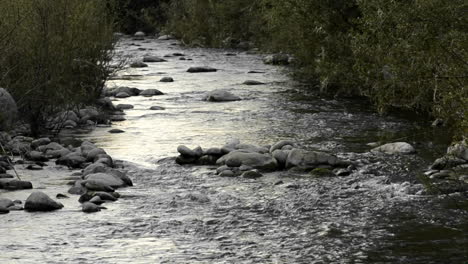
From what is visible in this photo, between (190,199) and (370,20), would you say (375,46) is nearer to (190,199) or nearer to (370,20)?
(370,20)

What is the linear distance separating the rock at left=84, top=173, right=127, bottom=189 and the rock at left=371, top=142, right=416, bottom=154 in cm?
379

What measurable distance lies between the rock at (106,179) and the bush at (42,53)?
8.48 feet

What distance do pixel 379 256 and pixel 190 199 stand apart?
277cm

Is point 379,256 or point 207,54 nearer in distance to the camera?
point 379,256

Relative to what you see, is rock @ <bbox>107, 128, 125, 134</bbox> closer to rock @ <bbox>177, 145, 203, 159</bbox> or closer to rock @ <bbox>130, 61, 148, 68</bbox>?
rock @ <bbox>177, 145, 203, 159</bbox>

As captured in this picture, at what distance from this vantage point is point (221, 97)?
18.7 m

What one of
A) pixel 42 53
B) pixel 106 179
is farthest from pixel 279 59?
pixel 106 179

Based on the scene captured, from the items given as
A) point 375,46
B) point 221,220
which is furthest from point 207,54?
point 221,220

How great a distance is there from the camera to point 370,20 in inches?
561

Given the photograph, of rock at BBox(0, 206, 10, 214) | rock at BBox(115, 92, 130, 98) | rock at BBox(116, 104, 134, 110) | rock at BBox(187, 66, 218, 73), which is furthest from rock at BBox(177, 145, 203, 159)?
rock at BBox(187, 66, 218, 73)

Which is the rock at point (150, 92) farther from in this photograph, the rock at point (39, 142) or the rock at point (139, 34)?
the rock at point (139, 34)

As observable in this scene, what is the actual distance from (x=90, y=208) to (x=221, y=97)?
9.49 metres

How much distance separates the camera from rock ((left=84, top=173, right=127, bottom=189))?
10375 millimetres

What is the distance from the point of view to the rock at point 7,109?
1222cm
